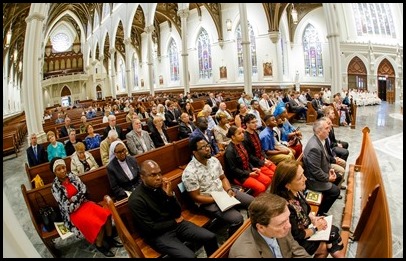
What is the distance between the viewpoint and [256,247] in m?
1.73

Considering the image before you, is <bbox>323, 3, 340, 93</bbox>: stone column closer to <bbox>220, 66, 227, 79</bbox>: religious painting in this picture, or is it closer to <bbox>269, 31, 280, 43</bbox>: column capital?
<bbox>269, 31, 280, 43</bbox>: column capital

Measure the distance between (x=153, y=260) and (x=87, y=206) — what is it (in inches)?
58.1

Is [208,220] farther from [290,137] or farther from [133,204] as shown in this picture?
[290,137]

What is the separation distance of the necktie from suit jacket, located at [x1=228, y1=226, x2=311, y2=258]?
1.1 inches

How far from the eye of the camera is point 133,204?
2463 millimetres

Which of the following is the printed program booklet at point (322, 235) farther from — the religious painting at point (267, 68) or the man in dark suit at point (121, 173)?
the religious painting at point (267, 68)

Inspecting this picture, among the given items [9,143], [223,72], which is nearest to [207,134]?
[9,143]

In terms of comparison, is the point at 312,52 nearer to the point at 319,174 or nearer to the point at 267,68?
the point at 267,68

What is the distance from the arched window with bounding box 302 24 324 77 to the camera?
19.1 metres

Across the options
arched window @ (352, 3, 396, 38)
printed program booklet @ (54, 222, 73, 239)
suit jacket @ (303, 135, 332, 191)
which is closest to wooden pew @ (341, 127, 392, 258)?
suit jacket @ (303, 135, 332, 191)

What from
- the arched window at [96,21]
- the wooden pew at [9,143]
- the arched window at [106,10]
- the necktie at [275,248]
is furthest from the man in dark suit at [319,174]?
the arched window at [96,21]

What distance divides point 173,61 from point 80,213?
25.3 metres

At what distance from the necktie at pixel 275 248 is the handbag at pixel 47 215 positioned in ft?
8.56

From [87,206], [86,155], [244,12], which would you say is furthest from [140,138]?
[244,12]
